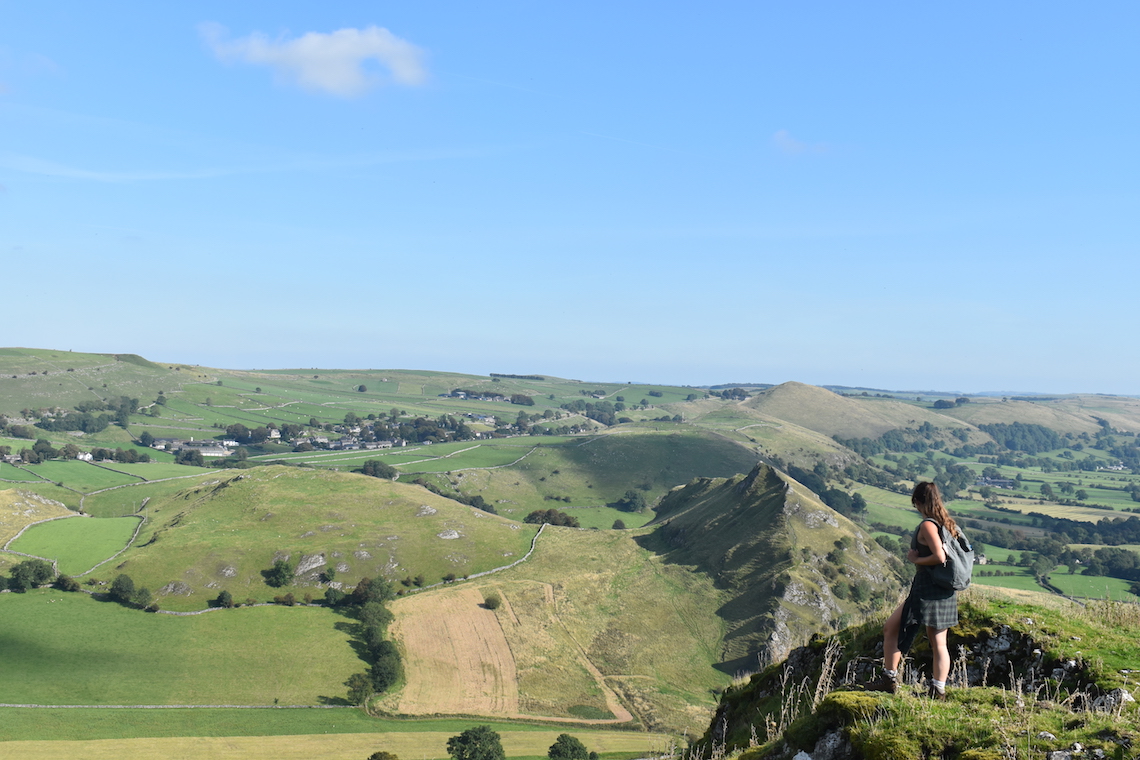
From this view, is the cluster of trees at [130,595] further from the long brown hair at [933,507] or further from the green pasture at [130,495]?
the long brown hair at [933,507]

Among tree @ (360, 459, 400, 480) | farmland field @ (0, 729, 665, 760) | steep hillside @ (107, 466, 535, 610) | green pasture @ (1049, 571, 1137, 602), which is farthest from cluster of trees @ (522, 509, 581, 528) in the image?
green pasture @ (1049, 571, 1137, 602)

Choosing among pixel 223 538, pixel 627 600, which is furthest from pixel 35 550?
pixel 627 600

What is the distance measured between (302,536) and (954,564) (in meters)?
109

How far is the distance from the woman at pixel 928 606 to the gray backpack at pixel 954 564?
0.30 feet

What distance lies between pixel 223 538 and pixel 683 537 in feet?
238

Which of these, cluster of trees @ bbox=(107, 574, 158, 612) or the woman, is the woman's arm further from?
cluster of trees @ bbox=(107, 574, 158, 612)

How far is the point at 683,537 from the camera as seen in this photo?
4542 inches

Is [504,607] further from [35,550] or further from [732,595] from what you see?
[35,550]

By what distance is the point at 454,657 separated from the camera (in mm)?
80938

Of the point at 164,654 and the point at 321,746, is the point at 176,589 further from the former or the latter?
the point at 321,746

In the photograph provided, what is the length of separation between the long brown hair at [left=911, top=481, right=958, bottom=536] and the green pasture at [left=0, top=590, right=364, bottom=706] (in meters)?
75.4

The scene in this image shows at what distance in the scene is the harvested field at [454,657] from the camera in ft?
237

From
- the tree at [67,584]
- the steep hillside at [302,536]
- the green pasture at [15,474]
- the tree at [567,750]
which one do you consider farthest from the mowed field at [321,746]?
the green pasture at [15,474]

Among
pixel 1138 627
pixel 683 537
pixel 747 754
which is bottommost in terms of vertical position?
pixel 683 537
